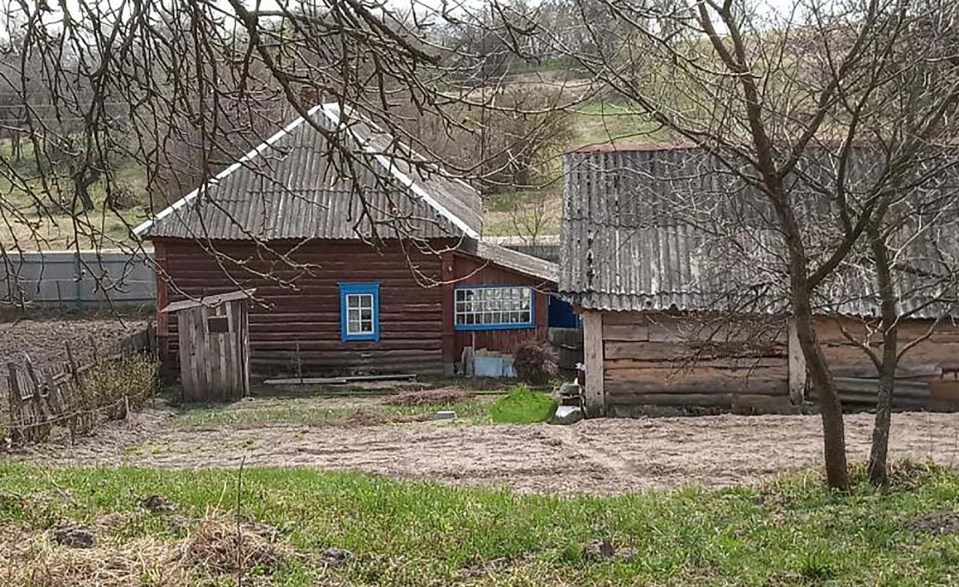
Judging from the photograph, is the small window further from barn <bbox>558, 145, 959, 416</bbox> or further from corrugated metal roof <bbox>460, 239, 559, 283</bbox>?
barn <bbox>558, 145, 959, 416</bbox>

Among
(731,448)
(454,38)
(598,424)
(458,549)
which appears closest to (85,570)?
(458,549)

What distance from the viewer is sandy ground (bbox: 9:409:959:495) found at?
39.9 feet

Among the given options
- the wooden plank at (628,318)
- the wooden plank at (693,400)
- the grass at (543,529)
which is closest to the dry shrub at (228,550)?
the grass at (543,529)

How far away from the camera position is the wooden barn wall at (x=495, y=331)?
72.9ft

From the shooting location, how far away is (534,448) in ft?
45.9

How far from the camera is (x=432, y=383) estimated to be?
71.2 feet

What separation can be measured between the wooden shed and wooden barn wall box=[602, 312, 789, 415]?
23.1ft

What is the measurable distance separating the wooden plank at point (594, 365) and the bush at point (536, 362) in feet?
14.4

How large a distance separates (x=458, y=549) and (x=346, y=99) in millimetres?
3214

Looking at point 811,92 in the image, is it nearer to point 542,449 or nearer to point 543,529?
point 543,529

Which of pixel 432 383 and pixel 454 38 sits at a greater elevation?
pixel 454 38

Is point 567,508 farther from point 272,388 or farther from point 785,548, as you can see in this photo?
point 272,388

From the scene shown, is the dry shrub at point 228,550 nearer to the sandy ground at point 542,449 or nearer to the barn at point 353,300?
the sandy ground at point 542,449

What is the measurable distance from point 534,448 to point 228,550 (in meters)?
8.00
